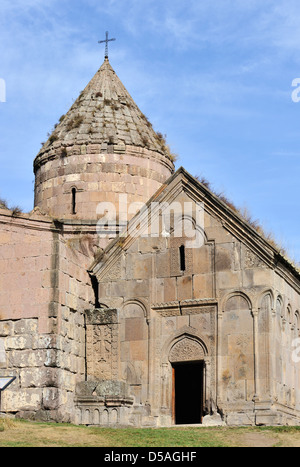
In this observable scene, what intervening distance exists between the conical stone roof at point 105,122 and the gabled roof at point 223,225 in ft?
11.1

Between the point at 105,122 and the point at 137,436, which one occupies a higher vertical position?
the point at 105,122

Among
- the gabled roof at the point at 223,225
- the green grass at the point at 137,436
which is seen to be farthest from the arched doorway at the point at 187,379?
the gabled roof at the point at 223,225

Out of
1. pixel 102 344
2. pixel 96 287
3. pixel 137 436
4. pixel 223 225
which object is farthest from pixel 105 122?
pixel 137 436

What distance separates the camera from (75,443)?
15.3 meters

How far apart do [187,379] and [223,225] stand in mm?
4120

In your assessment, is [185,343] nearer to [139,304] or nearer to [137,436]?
[139,304]

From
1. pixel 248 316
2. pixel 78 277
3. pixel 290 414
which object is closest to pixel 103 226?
pixel 78 277

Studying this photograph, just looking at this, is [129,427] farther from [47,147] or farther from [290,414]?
[47,147]

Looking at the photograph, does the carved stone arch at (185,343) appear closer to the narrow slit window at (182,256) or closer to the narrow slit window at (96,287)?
the narrow slit window at (182,256)

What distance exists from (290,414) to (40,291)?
6.32m

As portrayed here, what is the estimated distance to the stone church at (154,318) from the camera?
18662mm

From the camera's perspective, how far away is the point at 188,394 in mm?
21641

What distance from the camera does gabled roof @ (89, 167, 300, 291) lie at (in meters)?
19.4

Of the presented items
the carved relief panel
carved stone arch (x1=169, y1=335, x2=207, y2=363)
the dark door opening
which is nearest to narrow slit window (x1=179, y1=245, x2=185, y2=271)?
carved stone arch (x1=169, y1=335, x2=207, y2=363)
